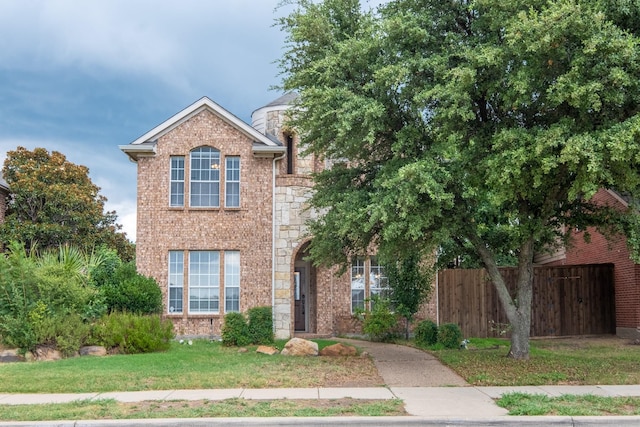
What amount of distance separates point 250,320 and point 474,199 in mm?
7765

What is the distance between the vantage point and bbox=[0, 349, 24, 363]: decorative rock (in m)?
15.1

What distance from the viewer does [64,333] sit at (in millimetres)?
15203

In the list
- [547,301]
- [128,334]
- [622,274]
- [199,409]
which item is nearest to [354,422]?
[199,409]

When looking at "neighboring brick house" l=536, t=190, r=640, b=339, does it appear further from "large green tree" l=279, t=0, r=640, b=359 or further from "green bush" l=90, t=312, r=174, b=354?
"green bush" l=90, t=312, r=174, b=354

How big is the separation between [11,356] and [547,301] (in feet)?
53.0

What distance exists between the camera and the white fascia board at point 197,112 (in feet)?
67.3

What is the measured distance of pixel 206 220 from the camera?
67.3 feet

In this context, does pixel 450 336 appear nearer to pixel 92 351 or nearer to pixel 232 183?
pixel 232 183

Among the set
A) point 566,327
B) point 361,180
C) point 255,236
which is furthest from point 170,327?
point 566,327

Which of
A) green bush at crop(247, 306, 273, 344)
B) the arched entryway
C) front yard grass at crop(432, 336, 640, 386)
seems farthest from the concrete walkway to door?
the arched entryway

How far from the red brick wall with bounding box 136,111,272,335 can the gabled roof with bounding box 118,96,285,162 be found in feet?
0.58

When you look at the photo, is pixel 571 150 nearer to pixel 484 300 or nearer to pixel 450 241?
pixel 450 241

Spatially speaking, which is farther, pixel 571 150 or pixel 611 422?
pixel 571 150

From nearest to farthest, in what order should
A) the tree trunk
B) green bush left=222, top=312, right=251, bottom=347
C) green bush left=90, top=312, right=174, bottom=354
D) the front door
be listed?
the tree trunk, green bush left=90, top=312, right=174, bottom=354, green bush left=222, top=312, right=251, bottom=347, the front door
